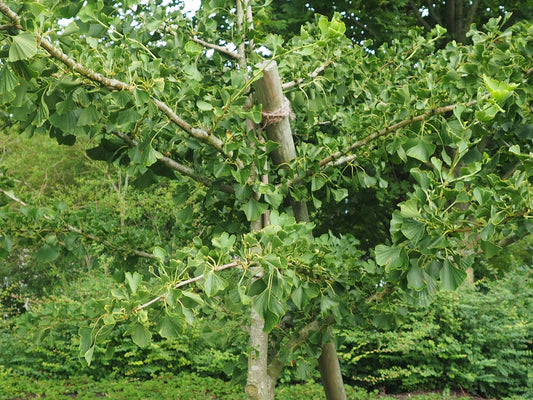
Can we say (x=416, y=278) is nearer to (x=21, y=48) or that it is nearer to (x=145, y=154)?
(x=145, y=154)

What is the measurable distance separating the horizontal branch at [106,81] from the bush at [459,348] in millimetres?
3761

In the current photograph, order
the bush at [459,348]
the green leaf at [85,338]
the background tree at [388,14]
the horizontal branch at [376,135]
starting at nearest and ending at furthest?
the green leaf at [85,338], the horizontal branch at [376,135], the bush at [459,348], the background tree at [388,14]

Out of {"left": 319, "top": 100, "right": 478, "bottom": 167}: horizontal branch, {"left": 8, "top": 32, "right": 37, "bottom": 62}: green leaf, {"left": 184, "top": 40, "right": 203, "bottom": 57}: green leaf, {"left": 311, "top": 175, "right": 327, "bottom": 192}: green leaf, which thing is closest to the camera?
{"left": 8, "top": 32, "right": 37, "bottom": 62}: green leaf

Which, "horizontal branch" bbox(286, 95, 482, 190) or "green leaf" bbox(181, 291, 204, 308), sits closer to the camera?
"green leaf" bbox(181, 291, 204, 308)

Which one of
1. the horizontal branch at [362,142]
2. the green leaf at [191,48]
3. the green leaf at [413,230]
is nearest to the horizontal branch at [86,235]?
the horizontal branch at [362,142]

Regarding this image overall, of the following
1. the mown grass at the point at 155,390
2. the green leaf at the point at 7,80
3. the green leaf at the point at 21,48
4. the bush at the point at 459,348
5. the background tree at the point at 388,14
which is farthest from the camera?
the background tree at the point at 388,14

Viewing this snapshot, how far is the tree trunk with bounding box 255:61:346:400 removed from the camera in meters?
2.32

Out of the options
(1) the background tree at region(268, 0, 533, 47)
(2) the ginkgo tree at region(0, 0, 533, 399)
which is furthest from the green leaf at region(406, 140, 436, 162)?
(1) the background tree at region(268, 0, 533, 47)

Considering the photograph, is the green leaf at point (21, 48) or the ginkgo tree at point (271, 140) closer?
the green leaf at point (21, 48)

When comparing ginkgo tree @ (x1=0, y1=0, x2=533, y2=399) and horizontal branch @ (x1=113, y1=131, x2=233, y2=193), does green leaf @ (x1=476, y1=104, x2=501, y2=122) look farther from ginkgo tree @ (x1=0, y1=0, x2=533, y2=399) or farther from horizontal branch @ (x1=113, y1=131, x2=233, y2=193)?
horizontal branch @ (x1=113, y1=131, x2=233, y2=193)

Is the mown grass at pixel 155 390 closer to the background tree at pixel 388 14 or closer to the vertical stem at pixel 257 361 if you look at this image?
the vertical stem at pixel 257 361

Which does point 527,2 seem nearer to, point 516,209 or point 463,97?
point 463,97

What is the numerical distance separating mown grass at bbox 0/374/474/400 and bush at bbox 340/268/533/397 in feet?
1.00

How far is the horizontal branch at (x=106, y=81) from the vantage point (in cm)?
127
